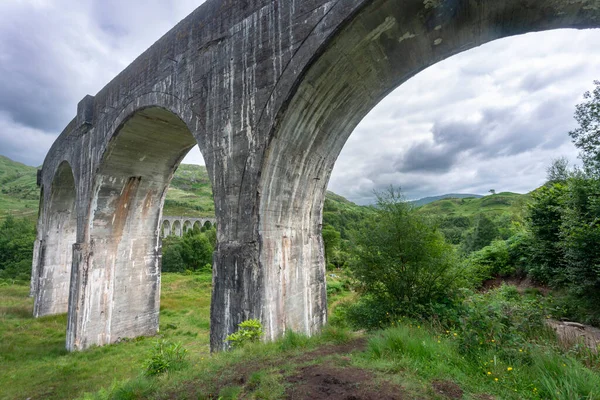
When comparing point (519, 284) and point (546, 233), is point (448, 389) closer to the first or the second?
point (546, 233)

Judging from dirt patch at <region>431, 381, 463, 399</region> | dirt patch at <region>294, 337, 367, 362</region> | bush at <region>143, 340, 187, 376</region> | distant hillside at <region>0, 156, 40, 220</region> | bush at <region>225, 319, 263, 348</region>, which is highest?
distant hillside at <region>0, 156, 40, 220</region>

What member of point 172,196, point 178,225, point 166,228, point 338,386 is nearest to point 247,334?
point 338,386

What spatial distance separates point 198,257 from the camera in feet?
109

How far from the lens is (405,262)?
759 cm

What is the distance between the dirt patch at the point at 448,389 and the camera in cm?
266

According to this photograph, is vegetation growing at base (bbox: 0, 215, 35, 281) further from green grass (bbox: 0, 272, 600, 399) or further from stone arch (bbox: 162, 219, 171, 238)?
green grass (bbox: 0, 272, 600, 399)

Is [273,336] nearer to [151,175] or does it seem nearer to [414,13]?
[414,13]

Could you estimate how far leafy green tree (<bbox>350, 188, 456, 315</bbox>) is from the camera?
24.3ft

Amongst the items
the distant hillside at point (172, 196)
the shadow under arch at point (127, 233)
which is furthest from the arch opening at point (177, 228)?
the shadow under arch at point (127, 233)

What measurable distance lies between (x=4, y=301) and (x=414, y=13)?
2323 centimetres

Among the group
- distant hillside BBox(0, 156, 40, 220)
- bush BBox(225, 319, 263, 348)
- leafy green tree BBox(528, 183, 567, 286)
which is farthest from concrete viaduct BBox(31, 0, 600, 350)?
distant hillside BBox(0, 156, 40, 220)

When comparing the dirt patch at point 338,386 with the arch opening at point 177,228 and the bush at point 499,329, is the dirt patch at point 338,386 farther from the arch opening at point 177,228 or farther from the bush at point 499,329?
the arch opening at point 177,228

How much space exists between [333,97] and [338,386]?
3.88 meters

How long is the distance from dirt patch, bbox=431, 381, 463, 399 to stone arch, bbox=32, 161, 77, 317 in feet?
50.9
